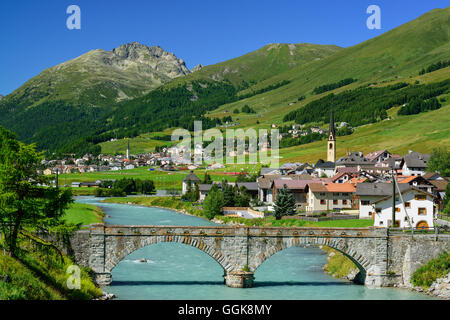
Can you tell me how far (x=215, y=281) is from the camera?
167 ft

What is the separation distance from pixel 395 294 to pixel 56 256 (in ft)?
92.8

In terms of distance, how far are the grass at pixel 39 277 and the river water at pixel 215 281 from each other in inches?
138

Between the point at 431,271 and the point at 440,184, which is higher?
the point at 440,184

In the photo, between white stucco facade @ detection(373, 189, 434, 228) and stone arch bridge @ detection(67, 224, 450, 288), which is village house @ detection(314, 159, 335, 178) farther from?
stone arch bridge @ detection(67, 224, 450, 288)

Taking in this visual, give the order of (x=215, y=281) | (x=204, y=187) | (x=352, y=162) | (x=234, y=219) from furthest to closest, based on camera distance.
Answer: (x=352, y=162)
(x=204, y=187)
(x=234, y=219)
(x=215, y=281)

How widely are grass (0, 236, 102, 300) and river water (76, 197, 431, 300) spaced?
351 centimetres

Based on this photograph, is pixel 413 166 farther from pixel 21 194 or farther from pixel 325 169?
pixel 21 194

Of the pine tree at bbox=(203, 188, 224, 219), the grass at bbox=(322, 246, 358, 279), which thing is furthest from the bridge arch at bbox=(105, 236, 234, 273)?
the pine tree at bbox=(203, 188, 224, 219)

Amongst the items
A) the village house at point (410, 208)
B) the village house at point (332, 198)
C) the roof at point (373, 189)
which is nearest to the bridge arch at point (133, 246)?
the village house at point (410, 208)

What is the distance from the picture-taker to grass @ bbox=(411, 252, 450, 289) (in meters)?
48.5

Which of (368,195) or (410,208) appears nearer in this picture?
(410,208)

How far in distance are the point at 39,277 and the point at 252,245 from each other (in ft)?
60.6

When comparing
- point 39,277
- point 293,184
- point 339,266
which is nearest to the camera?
point 39,277

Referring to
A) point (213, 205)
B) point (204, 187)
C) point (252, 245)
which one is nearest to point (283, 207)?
point (213, 205)
